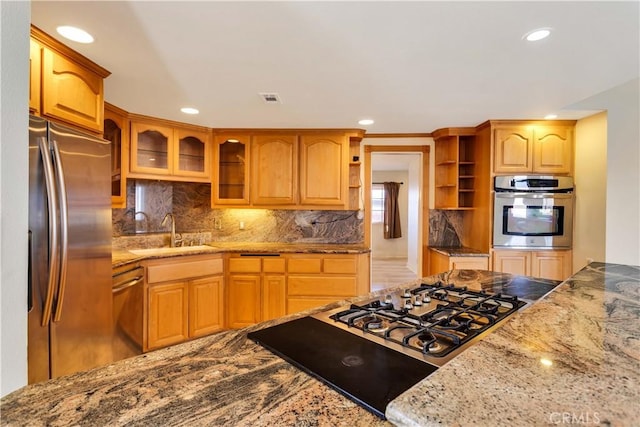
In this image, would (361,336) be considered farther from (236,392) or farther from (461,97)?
(461,97)

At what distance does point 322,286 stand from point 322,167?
1.38 meters

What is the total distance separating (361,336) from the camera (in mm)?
990

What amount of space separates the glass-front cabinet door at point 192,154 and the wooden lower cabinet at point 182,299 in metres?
1.05

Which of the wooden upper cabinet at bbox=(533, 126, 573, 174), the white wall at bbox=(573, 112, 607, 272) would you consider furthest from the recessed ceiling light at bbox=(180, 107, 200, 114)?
the white wall at bbox=(573, 112, 607, 272)

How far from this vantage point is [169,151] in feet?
10.8

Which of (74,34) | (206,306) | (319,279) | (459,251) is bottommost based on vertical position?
(206,306)

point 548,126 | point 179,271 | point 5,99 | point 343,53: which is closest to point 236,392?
point 5,99

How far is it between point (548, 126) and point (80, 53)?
4.18 m

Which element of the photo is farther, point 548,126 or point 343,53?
point 548,126

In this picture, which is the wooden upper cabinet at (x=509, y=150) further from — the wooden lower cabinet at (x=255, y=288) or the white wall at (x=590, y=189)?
the wooden lower cabinet at (x=255, y=288)

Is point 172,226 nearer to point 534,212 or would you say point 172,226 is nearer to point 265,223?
point 265,223

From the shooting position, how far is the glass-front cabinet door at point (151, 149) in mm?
3080

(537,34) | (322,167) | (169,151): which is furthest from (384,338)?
(169,151)

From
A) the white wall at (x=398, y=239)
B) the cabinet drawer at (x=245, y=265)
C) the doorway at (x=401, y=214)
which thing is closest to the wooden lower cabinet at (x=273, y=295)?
the cabinet drawer at (x=245, y=265)
